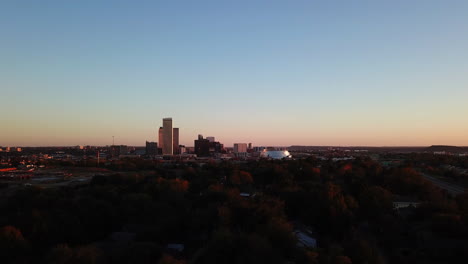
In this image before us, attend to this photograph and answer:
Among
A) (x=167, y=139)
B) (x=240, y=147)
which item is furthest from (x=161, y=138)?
(x=240, y=147)

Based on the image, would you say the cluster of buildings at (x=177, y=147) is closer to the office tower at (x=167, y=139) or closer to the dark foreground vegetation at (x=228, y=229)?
the office tower at (x=167, y=139)

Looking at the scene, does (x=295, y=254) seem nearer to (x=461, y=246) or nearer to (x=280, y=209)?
(x=280, y=209)

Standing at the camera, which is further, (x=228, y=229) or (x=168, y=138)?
(x=168, y=138)

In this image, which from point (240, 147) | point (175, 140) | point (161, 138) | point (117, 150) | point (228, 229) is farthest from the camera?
point (240, 147)

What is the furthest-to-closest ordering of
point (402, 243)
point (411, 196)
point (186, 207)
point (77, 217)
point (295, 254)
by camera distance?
point (411, 196) → point (186, 207) → point (77, 217) → point (402, 243) → point (295, 254)

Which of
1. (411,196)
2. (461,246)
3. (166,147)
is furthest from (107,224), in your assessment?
(166,147)

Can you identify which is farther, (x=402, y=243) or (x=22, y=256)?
(x=402, y=243)

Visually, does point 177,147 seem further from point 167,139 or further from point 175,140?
point 167,139

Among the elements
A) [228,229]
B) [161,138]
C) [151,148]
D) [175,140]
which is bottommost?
[228,229]

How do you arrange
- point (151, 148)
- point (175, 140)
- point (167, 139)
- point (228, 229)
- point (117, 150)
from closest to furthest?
1. point (228, 229)
2. point (117, 150)
3. point (151, 148)
4. point (167, 139)
5. point (175, 140)

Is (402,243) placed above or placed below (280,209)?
below

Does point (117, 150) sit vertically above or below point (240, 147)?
below
